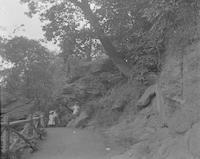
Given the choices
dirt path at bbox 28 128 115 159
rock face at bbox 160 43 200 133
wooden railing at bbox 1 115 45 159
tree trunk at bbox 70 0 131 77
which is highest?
tree trunk at bbox 70 0 131 77

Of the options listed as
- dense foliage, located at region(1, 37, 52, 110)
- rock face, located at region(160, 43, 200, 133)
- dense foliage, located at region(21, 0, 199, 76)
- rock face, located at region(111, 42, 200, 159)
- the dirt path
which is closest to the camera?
rock face, located at region(111, 42, 200, 159)

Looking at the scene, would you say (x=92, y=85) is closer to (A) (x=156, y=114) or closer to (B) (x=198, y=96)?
(A) (x=156, y=114)

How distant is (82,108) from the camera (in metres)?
22.1

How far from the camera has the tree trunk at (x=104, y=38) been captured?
17.0 m

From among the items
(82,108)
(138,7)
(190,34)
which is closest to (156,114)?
(190,34)

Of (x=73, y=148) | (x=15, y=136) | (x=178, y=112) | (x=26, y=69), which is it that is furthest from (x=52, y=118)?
(x=178, y=112)

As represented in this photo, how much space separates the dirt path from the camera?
10.6m

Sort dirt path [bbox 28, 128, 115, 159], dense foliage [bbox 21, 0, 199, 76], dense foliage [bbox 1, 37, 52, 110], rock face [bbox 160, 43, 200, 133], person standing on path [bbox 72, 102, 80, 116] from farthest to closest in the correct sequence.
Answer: dense foliage [bbox 1, 37, 52, 110]
person standing on path [bbox 72, 102, 80, 116]
dense foliage [bbox 21, 0, 199, 76]
dirt path [bbox 28, 128, 115, 159]
rock face [bbox 160, 43, 200, 133]

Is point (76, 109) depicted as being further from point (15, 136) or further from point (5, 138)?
point (5, 138)

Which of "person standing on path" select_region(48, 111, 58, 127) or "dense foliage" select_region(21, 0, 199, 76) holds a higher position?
"dense foliage" select_region(21, 0, 199, 76)

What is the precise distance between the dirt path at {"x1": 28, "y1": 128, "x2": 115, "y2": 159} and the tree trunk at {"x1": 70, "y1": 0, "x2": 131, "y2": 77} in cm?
444

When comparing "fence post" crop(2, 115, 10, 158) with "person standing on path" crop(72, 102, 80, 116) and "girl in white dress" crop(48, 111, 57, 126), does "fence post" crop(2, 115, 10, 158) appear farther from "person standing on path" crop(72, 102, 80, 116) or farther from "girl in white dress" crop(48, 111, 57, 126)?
"girl in white dress" crop(48, 111, 57, 126)

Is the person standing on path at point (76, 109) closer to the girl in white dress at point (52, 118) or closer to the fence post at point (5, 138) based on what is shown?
the girl in white dress at point (52, 118)

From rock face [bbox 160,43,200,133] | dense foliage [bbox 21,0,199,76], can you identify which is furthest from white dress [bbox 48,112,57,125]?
rock face [bbox 160,43,200,133]
